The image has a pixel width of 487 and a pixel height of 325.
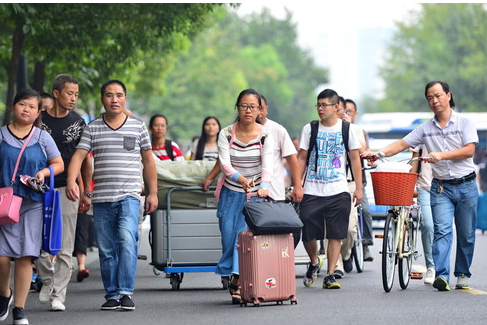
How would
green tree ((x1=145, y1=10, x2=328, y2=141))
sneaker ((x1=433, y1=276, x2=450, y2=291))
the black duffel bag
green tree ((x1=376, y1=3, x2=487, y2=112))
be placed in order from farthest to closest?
green tree ((x1=145, y1=10, x2=328, y2=141)) < green tree ((x1=376, y1=3, x2=487, y2=112)) < sneaker ((x1=433, y1=276, x2=450, y2=291)) < the black duffel bag

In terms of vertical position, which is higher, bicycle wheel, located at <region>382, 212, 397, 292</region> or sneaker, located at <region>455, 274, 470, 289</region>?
bicycle wheel, located at <region>382, 212, 397, 292</region>

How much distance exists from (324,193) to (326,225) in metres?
0.34

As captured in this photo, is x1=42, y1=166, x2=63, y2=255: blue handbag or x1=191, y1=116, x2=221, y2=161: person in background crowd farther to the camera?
x1=191, y1=116, x2=221, y2=161: person in background crowd

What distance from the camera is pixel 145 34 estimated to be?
734 inches

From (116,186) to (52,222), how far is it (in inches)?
38.3

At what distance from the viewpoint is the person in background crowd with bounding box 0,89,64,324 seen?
A: 8.44 metres

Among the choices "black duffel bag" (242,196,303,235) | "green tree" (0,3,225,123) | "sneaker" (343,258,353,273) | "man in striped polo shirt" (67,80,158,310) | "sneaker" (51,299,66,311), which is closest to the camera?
"black duffel bag" (242,196,303,235)

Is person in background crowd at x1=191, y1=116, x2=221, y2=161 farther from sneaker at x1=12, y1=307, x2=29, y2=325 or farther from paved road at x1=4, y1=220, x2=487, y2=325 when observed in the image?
sneaker at x1=12, y1=307, x2=29, y2=325

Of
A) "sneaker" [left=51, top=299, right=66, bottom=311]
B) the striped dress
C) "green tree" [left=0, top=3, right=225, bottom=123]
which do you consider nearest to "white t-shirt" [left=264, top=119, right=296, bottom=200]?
the striped dress

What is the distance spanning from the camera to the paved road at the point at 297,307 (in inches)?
334

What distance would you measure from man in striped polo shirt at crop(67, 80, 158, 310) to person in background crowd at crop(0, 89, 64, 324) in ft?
2.12

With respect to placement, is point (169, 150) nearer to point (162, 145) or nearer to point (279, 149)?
point (162, 145)

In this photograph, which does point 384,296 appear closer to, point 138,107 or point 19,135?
point 19,135

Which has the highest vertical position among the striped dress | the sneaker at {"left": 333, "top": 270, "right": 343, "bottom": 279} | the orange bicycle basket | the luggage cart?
the striped dress
